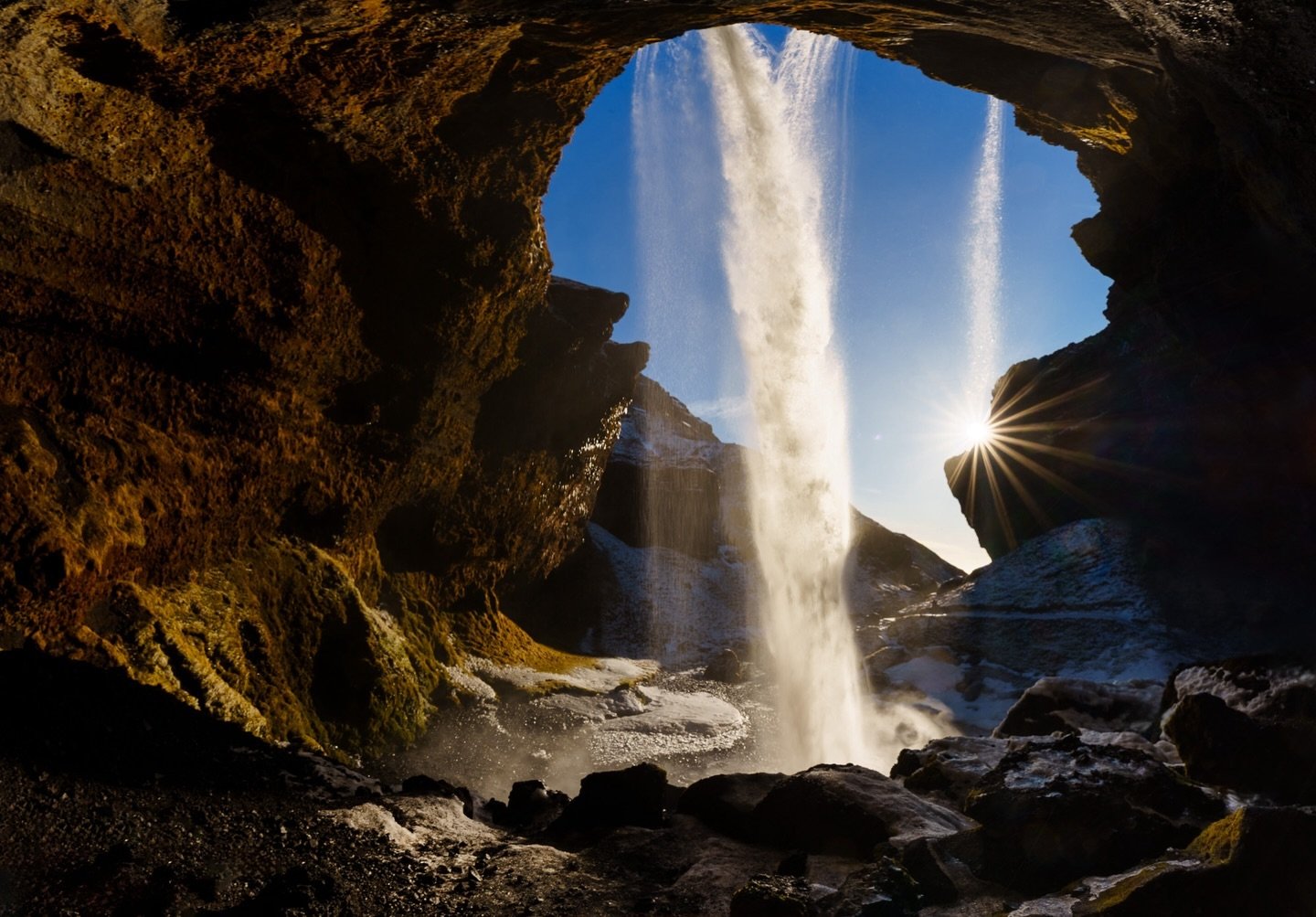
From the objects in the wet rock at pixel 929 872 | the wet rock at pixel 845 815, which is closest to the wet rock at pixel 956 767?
the wet rock at pixel 845 815

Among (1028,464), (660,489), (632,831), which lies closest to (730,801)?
(632,831)

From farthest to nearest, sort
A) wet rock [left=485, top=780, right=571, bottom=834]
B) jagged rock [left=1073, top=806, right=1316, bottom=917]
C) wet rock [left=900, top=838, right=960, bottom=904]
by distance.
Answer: wet rock [left=485, top=780, right=571, bottom=834] < wet rock [left=900, top=838, right=960, bottom=904] < jagged rock [left=1073, top=806, right=1316, bottom=917]

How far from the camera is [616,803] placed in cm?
735

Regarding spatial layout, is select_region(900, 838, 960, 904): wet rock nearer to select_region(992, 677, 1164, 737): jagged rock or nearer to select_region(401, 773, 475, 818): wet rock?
select_region(401, 773, 475, 818): wet rock

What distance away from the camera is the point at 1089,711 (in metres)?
13.2

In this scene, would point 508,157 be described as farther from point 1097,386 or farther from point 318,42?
point 1097,386

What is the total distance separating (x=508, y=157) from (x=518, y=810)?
1032 centimetres

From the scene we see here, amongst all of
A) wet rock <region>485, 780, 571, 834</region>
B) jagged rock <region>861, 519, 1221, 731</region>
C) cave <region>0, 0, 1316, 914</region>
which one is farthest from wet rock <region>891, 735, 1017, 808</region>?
jagged rock <region>861, 519, 1221, 731</region>

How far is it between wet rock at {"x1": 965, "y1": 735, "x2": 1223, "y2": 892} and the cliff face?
181 inches

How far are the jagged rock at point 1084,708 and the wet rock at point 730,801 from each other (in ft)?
25.4

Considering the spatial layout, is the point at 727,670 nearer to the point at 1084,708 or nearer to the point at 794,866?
the point at 1084,708

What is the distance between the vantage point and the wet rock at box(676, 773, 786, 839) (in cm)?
701

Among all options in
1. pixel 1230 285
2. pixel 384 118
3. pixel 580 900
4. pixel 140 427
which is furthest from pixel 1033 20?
pixel 1230 285

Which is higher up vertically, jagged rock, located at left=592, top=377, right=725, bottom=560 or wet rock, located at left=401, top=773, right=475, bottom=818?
jagged rock, located at left=592, top=377, right=725, bottom=560
